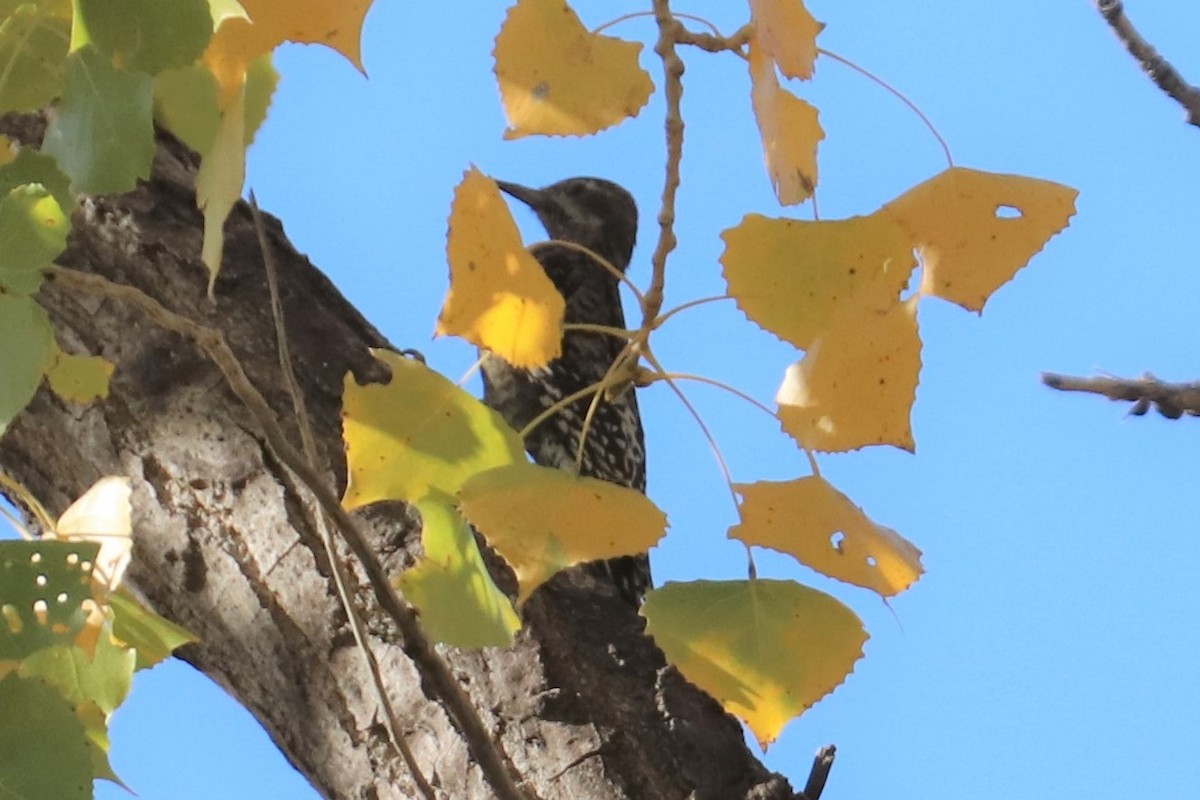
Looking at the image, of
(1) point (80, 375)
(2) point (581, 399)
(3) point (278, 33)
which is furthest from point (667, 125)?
(2) point (581, 399)

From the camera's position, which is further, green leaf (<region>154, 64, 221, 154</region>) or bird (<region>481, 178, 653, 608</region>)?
bird (<region>481, 178, 653, 608</region>)

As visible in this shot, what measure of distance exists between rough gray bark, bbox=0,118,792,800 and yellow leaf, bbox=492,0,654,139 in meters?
0.65

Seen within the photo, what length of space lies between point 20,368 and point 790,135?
21.5 inches

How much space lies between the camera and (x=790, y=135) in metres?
1.08

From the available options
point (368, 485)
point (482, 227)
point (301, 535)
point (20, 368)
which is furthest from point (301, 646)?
point (20, 368)

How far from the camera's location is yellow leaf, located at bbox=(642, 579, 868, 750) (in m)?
1.08

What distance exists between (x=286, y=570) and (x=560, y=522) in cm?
71

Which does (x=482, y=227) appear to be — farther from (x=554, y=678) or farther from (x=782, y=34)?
(x=554, y=678)

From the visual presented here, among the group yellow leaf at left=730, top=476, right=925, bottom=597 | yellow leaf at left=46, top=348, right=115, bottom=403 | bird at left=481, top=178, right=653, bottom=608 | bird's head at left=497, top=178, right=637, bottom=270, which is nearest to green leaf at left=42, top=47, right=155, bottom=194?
yellow leaf at left=730, top=476, right=925, bottom=597

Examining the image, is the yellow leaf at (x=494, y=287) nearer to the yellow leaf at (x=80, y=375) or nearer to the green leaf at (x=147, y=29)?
the green leaf at (x=147, y=29)

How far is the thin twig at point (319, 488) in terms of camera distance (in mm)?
919

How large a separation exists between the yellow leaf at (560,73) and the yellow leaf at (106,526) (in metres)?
0.37

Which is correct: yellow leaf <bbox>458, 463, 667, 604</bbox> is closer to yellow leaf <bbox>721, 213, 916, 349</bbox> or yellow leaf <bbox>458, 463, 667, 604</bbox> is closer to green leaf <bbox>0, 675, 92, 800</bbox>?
yellow leaf <bbox>721, 213, 916, 349</bbox>

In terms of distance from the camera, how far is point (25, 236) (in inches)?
30.6
